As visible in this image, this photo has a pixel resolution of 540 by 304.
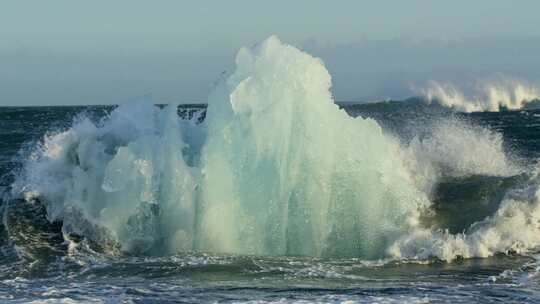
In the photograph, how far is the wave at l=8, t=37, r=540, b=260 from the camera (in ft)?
38.2

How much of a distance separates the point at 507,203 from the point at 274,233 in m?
3.75

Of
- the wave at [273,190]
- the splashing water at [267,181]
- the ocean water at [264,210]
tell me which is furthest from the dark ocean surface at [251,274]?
the splashing water at [267,181]

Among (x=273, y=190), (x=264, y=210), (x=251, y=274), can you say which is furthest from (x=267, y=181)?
(x=251, y=274)

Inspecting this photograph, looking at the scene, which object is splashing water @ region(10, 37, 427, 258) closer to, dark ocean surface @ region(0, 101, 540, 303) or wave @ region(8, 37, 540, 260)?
wave @ region(8, 37, 540, 260)

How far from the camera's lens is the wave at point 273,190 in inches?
459

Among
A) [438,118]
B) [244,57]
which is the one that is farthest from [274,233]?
[438,118]

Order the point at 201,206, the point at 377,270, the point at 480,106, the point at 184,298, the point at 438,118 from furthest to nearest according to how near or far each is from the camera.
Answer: the point at 480,106
the point at 438,118
the point at 201,206
the point at 377,270
the point at 184,298

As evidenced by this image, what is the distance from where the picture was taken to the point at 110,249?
11.9m

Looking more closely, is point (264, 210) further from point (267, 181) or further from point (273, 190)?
point (267, 181)

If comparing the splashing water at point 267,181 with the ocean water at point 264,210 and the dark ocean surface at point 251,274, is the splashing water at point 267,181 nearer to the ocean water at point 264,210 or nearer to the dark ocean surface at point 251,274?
the ocean water at point 264,210

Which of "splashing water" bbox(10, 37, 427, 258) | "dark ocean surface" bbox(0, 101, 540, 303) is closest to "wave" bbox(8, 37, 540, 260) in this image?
"splashing water" bbox(10, 37, 427, 258)

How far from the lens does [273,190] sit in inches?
465

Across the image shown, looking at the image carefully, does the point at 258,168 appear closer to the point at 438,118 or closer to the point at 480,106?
the point at 438,118

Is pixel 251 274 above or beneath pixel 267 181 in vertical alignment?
beneath
